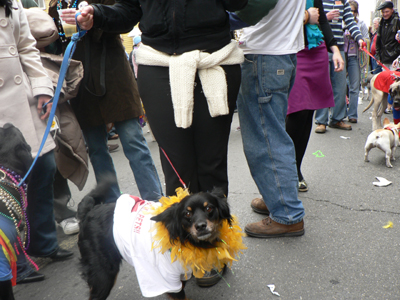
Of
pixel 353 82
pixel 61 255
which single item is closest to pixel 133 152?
pixel 61 255

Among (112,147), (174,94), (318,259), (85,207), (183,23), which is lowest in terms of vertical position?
(112,147)

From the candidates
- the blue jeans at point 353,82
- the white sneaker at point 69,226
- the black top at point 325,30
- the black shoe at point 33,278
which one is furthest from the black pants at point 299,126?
the blue jeans at point 353,82

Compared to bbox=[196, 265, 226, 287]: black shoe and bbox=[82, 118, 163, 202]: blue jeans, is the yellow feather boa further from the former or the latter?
bbox=[82, 118, 163, 202]: blue jeans

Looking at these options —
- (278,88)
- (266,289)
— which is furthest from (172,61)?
(266,289)

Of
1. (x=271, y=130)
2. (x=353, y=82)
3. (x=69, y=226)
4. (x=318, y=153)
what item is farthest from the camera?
(x=353, y=82)

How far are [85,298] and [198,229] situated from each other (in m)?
1.04

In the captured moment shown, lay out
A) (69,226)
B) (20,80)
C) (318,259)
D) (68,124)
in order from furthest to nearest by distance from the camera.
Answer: (69,226), (68,124), (318,259), (20,80)

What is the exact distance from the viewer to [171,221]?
5.30 feet

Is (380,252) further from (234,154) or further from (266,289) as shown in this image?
(234,154)

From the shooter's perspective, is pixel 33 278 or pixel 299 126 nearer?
pixel 33 278

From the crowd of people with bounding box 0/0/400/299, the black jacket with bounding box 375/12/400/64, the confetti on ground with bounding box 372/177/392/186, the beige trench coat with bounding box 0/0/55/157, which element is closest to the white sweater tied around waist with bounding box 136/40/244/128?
the crowd of people with bounding box 0/0/400/299

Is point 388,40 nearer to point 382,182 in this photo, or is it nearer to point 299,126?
point 382,182

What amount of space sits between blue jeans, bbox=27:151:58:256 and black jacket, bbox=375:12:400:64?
760 cm

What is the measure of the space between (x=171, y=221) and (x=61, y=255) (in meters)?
1.39
